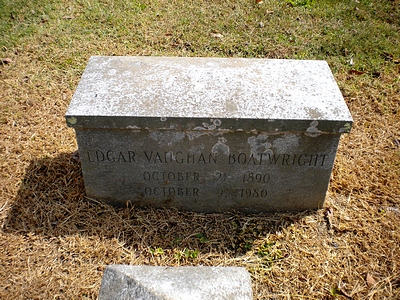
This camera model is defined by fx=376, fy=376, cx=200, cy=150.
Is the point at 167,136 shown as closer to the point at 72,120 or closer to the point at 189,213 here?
the point at 72,120

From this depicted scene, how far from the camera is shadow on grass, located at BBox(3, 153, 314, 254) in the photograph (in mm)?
2822

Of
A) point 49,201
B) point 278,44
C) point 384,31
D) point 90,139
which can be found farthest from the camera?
point 384,31

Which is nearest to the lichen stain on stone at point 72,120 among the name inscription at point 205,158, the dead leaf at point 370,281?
the name inscription at point 205,158

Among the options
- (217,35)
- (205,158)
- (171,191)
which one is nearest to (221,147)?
(205,158)

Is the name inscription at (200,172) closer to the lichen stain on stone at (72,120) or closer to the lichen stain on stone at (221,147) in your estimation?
the lichen stain on stone at (221,147)

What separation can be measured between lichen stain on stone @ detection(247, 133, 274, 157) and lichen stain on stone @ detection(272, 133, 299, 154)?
0.05m

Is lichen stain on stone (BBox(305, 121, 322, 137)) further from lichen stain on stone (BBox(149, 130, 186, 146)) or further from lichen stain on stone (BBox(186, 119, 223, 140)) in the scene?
lichen stain on stone (BBox(149, 130, 186, 146))

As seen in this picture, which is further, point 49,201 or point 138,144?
point 49,201

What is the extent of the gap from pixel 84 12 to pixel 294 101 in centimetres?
429

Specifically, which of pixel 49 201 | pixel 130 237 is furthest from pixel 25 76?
pixel 130 237

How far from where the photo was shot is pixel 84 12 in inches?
225

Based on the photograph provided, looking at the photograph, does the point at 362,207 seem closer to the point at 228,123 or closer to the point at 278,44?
the point at 228,123

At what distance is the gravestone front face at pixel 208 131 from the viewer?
8.22 ft

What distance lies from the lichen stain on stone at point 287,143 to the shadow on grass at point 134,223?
0.63m
